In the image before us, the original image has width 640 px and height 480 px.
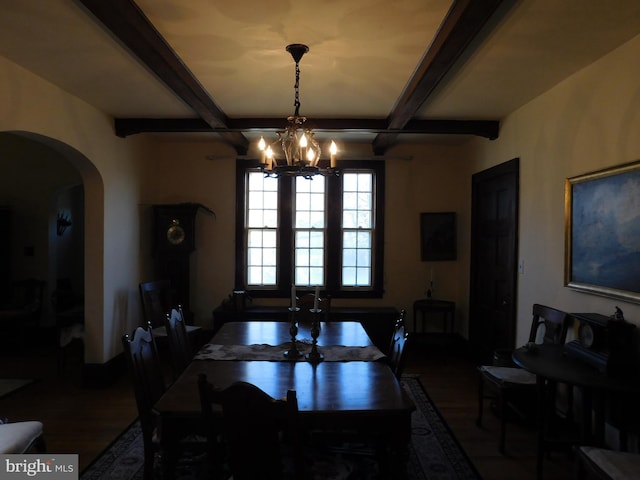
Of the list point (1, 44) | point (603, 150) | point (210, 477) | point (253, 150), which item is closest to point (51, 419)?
point (210, 477)

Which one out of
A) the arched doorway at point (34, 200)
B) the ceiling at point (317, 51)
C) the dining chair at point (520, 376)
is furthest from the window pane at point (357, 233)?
the arched doorway at point (34, 200)

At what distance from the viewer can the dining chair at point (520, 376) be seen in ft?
10.2

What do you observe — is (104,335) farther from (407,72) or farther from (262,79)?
(407,72)

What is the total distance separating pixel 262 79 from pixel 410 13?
1.38 m

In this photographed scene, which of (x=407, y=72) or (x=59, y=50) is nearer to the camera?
(x=59, y=50)

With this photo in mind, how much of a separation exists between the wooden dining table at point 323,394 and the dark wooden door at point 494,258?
191cm

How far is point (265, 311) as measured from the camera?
5332 mm

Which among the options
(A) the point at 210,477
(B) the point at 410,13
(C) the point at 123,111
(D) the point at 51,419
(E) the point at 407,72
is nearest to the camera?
(A) the point at 210,477

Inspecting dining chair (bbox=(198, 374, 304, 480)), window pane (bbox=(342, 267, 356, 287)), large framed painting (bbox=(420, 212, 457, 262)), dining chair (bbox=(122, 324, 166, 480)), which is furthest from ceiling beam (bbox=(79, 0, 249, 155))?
large framed painting (bbox=(420, 212, 457, 262))

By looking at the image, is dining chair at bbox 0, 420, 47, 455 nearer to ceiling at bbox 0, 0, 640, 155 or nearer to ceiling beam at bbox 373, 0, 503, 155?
ceiling at bbox 0, 0, 640, 155

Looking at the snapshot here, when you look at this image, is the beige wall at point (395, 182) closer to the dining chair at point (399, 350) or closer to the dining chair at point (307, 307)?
the dining chair at point (399, 350)

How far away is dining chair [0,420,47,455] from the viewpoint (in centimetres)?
218

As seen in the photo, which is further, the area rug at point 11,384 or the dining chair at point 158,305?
the dining chair at point 158,305

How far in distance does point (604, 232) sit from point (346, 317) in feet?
Answer: 9.93
